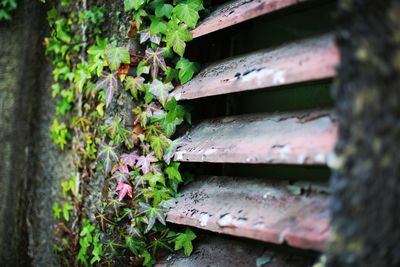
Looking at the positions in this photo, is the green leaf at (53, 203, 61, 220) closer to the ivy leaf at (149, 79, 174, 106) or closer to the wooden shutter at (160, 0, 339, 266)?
the wooden shutter at (160, 0, 339, 266)

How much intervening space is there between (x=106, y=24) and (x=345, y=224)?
62.7 inches

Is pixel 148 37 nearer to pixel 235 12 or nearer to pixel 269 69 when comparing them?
pixel 235 12

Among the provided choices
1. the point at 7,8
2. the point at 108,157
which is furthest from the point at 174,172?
the point at 7,8

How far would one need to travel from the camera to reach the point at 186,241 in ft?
5.09

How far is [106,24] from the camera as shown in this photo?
2031 millimetres

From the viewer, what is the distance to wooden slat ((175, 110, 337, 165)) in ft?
3.42

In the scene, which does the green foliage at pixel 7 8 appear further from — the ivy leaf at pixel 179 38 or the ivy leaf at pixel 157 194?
the ivy leaf at pixel 157 194

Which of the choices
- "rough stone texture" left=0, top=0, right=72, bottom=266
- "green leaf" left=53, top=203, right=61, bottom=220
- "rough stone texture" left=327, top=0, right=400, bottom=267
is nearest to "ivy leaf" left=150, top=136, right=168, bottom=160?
"rough stone texture" left=327, top=0, right=400, bottom=267

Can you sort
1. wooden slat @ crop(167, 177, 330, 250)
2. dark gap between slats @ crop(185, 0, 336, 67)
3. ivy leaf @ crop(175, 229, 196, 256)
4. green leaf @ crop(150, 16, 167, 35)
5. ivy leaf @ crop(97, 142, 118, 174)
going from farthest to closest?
ivy leaf @ crop(97, 142, 118, 174)
green leaf @ crop(150, 16, 167, 35)
ivy leaf @ crop(175, 229, 196, 256)
dark gap between slats @ crop(185, 0, 336, 67)
wooden slat @ crop(167, 177, 330, 250)

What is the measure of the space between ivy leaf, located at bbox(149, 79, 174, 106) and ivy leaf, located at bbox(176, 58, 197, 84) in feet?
0.21

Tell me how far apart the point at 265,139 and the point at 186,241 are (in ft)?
1.88

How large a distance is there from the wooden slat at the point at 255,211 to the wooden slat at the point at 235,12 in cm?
54

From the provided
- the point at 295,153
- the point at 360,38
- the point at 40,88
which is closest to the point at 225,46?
the point at 295,153

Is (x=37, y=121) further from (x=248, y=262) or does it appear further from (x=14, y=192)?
(x=248, y=262)
